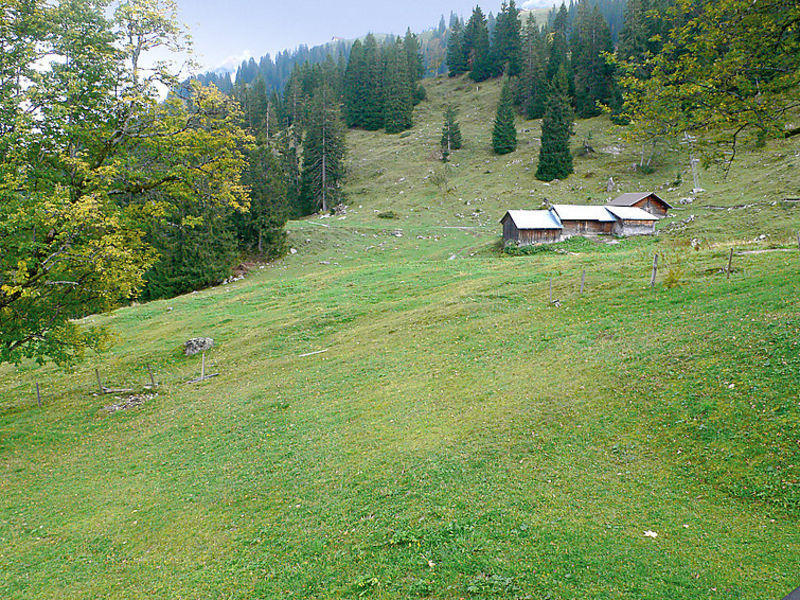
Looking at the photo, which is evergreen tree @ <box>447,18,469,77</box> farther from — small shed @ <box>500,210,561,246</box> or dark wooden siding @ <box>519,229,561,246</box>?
dark wooden siding @ <box>519,229,561,246</box>

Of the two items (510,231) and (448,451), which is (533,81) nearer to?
(510,231)

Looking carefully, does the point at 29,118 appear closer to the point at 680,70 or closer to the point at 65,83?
the point at 65,83

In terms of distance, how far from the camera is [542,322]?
20641 millimetres

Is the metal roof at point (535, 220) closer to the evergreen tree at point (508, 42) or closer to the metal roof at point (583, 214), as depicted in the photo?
the metal roof at point (583, 214)

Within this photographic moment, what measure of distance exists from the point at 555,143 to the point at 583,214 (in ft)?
105

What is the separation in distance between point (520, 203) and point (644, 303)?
5140 centimetres

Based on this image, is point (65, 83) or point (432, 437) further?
point (65, 83)

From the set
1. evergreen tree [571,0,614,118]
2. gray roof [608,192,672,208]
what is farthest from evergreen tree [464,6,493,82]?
gray roof [608,192,672,208]

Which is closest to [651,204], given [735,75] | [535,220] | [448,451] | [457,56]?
[535,220]

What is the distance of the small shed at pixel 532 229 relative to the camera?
152 feet

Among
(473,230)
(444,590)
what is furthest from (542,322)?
(473,230)

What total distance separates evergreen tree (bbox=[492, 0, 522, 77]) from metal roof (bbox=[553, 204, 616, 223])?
7924cm

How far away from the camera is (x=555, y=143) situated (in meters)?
74.7

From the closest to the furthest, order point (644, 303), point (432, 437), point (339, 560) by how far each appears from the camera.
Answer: point (339, 560) → point (432, 437) → point (644, 303)
